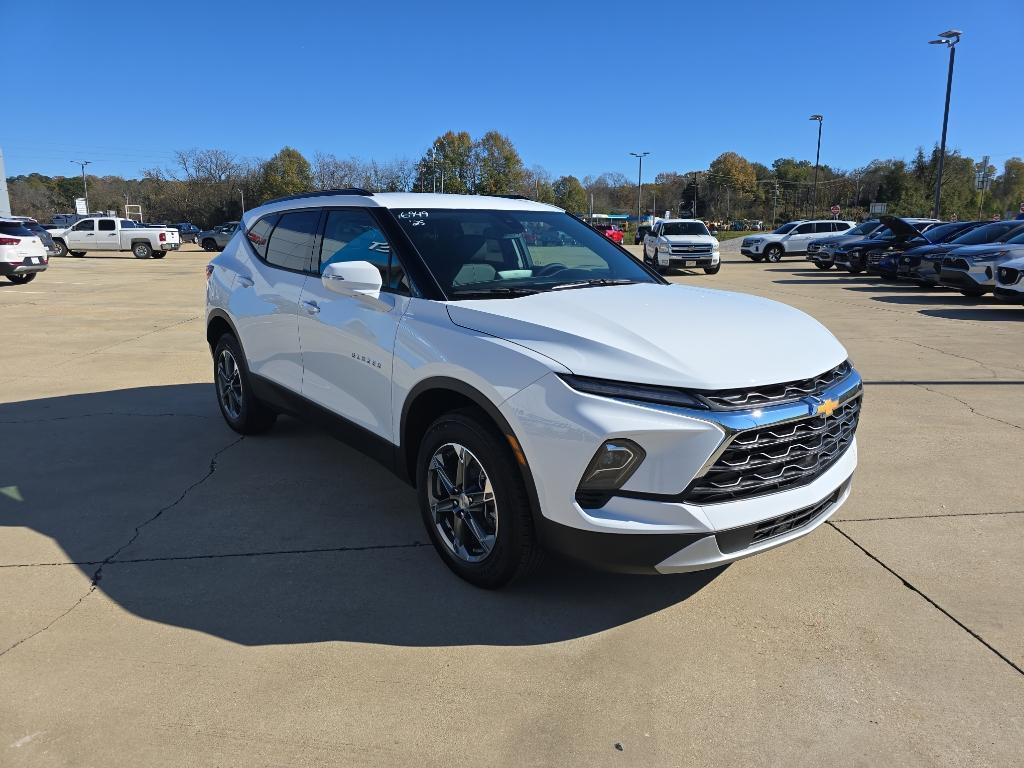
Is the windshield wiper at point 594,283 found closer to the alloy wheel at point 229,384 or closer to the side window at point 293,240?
the side window at point 293,240

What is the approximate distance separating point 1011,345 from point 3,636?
11559 millimetres

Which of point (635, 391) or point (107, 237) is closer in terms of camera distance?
point (635, 391)

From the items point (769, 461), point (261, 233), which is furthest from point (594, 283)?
point (261, 233)

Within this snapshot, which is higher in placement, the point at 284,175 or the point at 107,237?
the point at 284,175

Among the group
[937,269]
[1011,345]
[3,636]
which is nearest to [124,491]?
[3,636]

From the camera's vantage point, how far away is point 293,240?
197 inches

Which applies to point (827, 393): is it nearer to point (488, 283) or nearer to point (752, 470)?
point (752, 470)

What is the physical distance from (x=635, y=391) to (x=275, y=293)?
3.04m

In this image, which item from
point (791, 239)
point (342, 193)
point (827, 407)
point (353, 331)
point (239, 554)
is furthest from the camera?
point (791, 239)

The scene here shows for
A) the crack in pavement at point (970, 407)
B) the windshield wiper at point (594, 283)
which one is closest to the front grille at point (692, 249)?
the crack in pavement at point (970, 407)

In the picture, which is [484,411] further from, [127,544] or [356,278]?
[127,544]

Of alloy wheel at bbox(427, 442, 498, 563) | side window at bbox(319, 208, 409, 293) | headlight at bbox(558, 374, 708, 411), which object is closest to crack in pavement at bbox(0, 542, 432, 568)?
alloy wheel at bbox(427, 442, 498, 563)

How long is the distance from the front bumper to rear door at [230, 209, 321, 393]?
2.30m

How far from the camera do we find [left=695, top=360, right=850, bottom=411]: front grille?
8.98 ft
